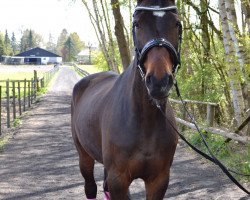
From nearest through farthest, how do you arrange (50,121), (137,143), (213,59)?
(137,143), (213,59), (50,121)

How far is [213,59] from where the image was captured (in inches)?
424

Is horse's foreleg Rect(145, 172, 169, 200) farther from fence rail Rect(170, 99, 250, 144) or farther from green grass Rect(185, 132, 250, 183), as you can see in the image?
green grass Rect(185, 132, 250, 183)

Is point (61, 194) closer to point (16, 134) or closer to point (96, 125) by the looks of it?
point (96, 125)

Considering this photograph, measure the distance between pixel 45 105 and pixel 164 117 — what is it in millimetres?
18713

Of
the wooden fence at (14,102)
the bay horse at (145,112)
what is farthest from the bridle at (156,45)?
the wooden fence at (14,102)

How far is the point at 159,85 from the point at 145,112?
2.44ft

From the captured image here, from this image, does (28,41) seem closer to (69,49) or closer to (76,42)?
(76,42)

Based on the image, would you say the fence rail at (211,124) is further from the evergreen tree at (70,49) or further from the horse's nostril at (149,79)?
the evergreen tree at (70,49)

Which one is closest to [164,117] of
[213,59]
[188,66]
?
[213,59]

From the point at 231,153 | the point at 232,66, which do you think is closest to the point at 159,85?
the point at 232,66

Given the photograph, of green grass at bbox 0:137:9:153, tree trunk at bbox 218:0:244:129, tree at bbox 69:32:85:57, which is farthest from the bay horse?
tree at bbox 69:32:85:57

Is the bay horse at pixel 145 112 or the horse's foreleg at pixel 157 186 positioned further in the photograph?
the horse's foreleg at pixel 157 186

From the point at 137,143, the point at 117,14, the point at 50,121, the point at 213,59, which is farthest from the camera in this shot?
the point at 117,14

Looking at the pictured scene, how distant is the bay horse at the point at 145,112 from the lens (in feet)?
9.57
